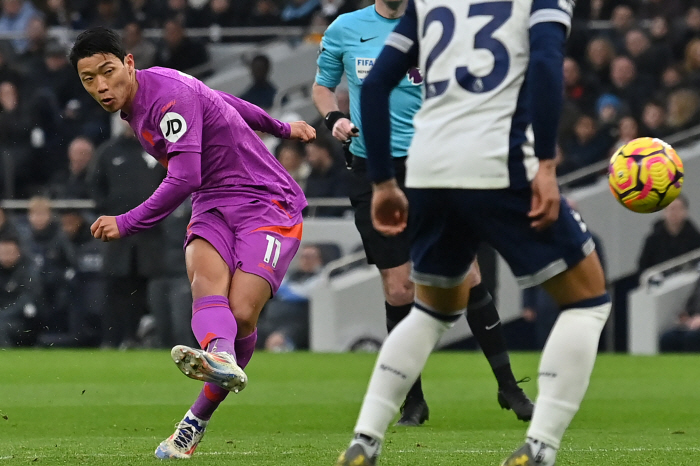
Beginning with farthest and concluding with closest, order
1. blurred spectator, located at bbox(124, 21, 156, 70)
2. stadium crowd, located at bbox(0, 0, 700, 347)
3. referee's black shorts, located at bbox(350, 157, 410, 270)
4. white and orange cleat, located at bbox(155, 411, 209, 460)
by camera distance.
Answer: blurred spectator, located at bbox(124, 21, 156, 70) → stadium crowd, located at bbox(0, 0, 700, 347) → referee's black shorts, located at bbox(350, 157, 410, 270) → white and orange cleat, located at bbox(155, 411, 209, 460)

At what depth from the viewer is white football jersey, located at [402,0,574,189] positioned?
381 centimetres

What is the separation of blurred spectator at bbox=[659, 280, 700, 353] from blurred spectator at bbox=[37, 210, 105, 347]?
6067 mm

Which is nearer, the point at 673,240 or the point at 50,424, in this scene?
the point at 50,424

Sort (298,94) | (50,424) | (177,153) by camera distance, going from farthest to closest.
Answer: (298,94) → (50,424) → (177,153)

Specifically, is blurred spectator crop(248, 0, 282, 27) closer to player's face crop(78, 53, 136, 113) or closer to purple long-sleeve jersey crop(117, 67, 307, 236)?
purple long-sleeve jersey crop(117, 67, 307, 236)

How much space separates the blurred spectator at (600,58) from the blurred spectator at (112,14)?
22.3ft

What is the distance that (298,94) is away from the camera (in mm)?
17984

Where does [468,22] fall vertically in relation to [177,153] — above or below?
above

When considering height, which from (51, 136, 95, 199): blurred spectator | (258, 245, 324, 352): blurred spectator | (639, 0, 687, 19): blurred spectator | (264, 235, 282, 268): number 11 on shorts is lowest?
(258, 245, 324, 352): blurred spectator

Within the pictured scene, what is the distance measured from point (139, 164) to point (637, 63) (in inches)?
253

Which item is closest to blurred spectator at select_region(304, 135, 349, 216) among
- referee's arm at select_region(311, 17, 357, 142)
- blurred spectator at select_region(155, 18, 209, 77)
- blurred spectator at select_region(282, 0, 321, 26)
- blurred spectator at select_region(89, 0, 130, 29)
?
blurred spectator at select_region(155, 18, 209, 77)

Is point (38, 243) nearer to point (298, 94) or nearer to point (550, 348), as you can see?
point (298, 94)

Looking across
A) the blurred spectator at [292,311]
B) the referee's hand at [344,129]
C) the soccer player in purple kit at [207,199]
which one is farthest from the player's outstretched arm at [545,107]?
the blurred spectator at [292,311]

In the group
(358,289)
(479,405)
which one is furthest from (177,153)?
(358,289)
